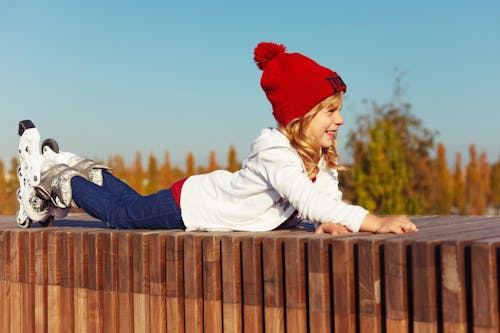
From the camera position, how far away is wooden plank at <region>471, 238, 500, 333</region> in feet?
8.69

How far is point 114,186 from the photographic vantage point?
489 centimetres

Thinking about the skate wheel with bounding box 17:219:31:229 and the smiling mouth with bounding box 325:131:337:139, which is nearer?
the smiling mouth with bounding box 325:131:337:139

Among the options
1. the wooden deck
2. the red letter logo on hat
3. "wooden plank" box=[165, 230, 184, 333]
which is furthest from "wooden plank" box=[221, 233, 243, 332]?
the red letter logo on hat

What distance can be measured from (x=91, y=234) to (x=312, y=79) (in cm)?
149

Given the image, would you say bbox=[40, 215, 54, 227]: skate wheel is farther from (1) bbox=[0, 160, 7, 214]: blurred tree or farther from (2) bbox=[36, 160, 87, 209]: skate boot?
(1) bbox=[0, 160, 7, 214]: blurred tree

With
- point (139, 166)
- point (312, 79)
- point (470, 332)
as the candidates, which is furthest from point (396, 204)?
point (139, 166)

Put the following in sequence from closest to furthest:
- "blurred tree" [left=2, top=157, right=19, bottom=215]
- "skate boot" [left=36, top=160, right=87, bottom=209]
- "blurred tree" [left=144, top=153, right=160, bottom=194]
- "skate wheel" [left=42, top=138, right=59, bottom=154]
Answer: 1. "skate boot" [left=36, top=160, right=87, bottom=209]
2. "skate wheel" [left=42, top=138, right=59, bottom=154]
3. "blurred tree" [left=2, top=157, right=19, bottom=215]
4. "blurred tree" [left=144, top=153, right=160, bottom=194]

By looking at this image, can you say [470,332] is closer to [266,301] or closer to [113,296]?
[266,301]

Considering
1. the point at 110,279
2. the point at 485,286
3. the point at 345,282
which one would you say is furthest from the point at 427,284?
the point at 110,279

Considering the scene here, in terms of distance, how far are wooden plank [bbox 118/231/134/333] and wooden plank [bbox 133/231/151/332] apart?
1.7 inches

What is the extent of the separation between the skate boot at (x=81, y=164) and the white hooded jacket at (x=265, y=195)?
1.02 metres

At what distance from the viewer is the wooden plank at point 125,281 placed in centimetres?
374

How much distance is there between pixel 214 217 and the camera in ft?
12.7

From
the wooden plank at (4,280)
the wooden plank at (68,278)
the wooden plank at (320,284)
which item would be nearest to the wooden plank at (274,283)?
the wooden plank at (320,284)
